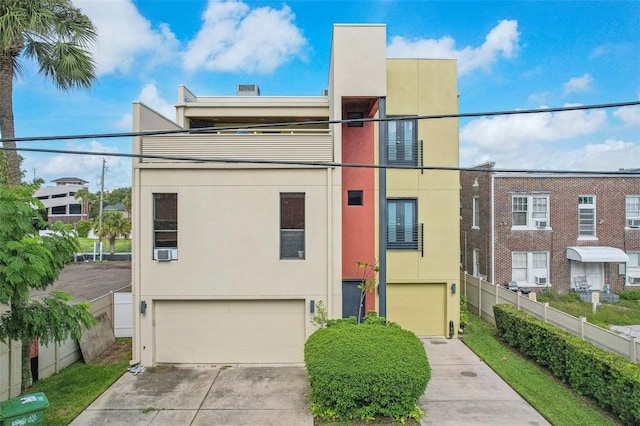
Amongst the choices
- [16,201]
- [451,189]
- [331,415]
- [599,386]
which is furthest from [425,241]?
[16,201]

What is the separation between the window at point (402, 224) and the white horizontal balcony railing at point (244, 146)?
3076mm

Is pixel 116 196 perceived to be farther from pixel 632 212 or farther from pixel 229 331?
pixel 632 212

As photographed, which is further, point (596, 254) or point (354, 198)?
point (596, 254)

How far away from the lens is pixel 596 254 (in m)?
15.6

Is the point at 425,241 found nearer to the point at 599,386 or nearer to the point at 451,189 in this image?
the point at 451,189

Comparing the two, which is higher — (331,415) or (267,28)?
(267,28)

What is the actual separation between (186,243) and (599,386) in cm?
916

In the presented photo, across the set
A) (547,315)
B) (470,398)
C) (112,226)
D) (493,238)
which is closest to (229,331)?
(470,398)

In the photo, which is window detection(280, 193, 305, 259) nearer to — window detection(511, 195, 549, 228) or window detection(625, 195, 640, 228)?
window detection(511, 195, 549, 228)

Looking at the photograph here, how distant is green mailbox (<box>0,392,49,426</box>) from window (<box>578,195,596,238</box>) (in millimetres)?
19161

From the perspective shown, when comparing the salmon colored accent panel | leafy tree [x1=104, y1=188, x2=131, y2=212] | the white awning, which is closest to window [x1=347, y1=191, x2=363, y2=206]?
the salmon colored accent panel

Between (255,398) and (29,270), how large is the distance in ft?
15.2

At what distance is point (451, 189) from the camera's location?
36.9 feet

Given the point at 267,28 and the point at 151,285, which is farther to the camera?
the point at 267,28
